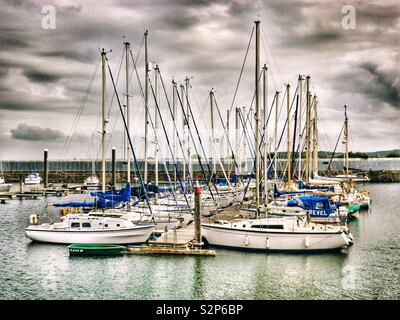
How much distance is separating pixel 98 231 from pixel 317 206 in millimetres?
12486

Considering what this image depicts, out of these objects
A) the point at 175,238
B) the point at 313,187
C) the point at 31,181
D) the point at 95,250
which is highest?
the point at 313,187

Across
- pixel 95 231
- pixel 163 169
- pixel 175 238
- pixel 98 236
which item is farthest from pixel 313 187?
pixel 163 169

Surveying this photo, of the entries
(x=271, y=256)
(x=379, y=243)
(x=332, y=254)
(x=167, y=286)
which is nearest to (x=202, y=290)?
(x=167, y=286)

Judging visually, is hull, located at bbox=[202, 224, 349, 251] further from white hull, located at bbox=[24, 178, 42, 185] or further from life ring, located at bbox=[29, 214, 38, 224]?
white hull, located at bbox=[24, 178, 42, 185]

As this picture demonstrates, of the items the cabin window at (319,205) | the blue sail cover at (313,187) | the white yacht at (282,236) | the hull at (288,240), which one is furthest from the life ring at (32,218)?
the blue sail cover at (313,187)

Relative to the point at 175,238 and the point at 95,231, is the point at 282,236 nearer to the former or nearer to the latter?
the point at 175,238

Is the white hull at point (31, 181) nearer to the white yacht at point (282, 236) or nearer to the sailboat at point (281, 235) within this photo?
the sailboat at point (281, 235)

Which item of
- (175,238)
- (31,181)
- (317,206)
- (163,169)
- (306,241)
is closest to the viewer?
(306,241)

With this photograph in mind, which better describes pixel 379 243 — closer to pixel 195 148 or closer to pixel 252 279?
pixel 252 279

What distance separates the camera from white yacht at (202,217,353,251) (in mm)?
21844

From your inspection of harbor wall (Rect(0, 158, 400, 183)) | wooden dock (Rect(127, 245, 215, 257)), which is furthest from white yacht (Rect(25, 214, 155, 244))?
harbor wall (Rect(0, 158, 400, 183))

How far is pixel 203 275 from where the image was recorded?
1872 centimetres

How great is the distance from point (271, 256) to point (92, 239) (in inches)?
352

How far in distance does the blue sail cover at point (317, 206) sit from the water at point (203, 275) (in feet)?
9.82
